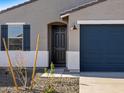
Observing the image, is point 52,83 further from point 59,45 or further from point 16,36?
point 59,45

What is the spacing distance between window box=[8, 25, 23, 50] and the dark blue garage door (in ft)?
14.0

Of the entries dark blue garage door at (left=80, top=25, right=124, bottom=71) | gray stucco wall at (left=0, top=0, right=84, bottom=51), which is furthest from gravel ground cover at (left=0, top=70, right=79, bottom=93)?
gray stucco wall at (left=0, top=0, right=84, bottom=51)

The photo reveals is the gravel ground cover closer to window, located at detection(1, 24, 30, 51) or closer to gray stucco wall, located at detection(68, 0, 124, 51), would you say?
gray stucco wall, located at detection(68, 0, 124, 51)

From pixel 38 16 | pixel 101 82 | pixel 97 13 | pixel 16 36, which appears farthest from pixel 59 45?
pixel 101 82

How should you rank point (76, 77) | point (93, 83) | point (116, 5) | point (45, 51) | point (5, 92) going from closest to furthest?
point (5, 92), point (93, 83), point (76, 77), point (116, 5), point (45, 51)

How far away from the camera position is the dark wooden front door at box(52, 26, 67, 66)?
66.8 ft

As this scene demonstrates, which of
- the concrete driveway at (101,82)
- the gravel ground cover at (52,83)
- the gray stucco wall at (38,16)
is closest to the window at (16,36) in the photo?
the gray stucco wall at (38,16)

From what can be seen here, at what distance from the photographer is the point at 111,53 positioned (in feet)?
55.6

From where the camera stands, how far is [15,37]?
1914 cm

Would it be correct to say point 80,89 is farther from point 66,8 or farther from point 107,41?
point 66,8

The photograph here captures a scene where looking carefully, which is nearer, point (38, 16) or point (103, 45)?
point (103, 45)

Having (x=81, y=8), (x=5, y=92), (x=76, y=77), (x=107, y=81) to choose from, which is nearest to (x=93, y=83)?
(x=107, y=81)

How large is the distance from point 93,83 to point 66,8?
722 centimetres

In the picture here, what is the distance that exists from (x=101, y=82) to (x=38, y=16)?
7.25 m
